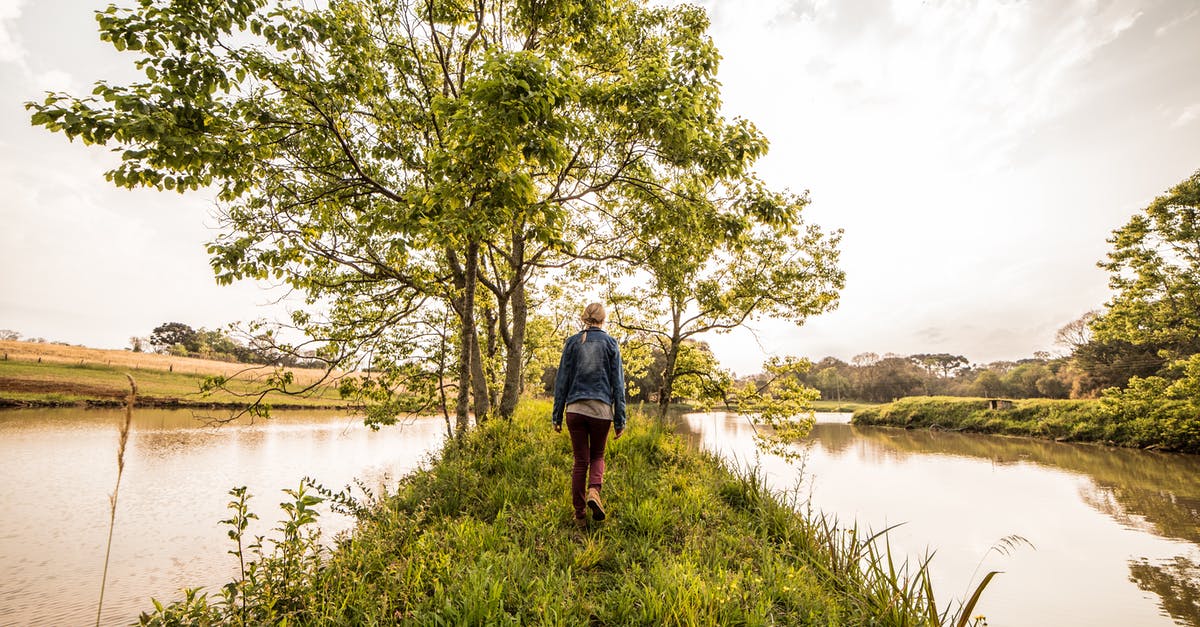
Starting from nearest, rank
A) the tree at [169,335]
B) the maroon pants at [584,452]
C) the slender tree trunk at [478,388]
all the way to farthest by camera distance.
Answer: the maroon pants at [584,452], the slender tree trunk at [478,388], the tree at [169,335]

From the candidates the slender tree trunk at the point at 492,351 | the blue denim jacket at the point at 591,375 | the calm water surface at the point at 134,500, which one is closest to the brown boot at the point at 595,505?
the blue denim jacket at the point at 591,375

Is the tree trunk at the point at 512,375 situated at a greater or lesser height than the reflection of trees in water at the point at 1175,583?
greater

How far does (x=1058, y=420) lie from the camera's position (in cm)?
2945

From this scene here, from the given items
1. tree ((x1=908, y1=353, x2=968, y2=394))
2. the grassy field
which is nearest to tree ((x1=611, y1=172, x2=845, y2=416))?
the grassy field

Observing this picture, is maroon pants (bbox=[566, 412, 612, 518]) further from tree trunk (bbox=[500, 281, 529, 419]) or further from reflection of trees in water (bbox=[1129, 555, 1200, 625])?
reflection of trees in water (bbox=[1129, 555, 1200, 625])

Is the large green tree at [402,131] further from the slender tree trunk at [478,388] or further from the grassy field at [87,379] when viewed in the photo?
the grassy field at [87,379]

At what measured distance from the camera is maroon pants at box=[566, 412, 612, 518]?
5.05 metres

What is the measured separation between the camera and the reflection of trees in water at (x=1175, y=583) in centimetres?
711

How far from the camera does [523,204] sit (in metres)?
5.18

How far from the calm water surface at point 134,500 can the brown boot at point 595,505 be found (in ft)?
17.3

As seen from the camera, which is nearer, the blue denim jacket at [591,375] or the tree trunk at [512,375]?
the blue denim jacket at [591,375]

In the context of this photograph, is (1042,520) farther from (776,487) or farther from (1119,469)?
(1119,469)

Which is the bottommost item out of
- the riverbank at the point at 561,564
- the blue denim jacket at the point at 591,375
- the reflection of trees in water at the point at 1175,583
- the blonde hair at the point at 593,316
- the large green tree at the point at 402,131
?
the reflection of trees in water at the point at 1175,583

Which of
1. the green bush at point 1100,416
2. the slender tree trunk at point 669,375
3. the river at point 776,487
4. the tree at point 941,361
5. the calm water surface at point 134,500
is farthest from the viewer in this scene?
the tree at point 941,361
